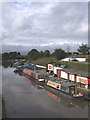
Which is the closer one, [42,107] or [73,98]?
[42,107]

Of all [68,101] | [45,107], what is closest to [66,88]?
[68,101]

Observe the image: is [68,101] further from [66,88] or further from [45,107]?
[45,107]

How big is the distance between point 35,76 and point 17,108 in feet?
59.3

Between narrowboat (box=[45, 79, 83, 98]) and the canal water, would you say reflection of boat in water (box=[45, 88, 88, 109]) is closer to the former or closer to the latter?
the canal water

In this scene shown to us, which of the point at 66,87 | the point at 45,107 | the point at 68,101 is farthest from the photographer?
the point at 66,87

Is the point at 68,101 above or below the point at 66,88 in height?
below

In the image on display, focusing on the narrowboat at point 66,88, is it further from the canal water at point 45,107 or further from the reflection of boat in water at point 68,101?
the canal water at point 45,107

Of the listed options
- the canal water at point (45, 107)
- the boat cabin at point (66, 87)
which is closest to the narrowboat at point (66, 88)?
the boat cabin at point (66, 87)

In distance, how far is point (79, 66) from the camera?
39031 mm

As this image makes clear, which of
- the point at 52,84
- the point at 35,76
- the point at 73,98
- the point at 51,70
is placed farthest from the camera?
the point at 51,70

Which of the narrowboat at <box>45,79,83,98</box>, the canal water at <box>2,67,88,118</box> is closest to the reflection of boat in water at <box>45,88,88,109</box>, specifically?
the canal water at <box>2,67,88,118</box>

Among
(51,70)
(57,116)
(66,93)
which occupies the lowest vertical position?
(57,116)

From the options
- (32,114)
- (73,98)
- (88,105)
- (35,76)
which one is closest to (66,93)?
(73,98)

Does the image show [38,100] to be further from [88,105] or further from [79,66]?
[79,66]
